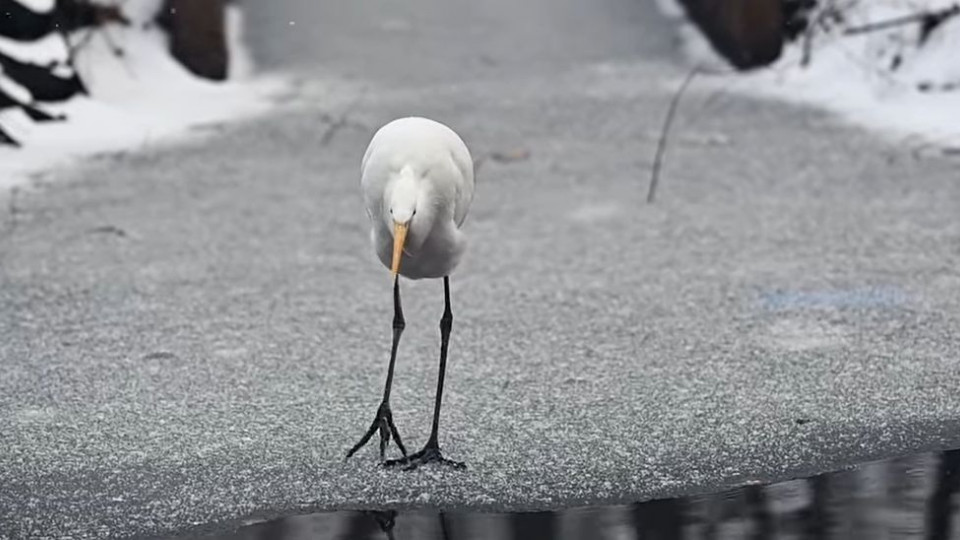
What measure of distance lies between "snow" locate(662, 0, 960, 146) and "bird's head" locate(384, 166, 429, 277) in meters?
3.79

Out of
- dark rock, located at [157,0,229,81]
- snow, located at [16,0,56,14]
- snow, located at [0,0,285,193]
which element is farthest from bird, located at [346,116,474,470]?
dark rock, located at [157,0,229,81]

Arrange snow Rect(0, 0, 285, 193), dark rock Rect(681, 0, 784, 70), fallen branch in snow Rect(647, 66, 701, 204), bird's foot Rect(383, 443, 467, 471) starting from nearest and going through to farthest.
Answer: bird's foot Rect(383, 443, 467, 471), fallen branch in snow Rect(647, 66, 701, 204), snow Rect(0, 0, 285, 193), dark rock Rect(681, 0, 784, 70)

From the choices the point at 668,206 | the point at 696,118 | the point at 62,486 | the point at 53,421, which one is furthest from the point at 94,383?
the point at 696,118

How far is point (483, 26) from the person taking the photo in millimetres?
9516

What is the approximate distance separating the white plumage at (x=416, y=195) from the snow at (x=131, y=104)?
3.08m

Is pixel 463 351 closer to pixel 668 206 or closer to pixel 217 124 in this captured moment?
pixel 668 206

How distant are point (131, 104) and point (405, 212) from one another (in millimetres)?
4502

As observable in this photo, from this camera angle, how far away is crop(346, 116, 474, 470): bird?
11.2 ft

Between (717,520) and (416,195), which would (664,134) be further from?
(717,520)

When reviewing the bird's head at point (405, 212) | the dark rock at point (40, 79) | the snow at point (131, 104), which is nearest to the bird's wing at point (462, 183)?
the bird's head at point (405, 212)

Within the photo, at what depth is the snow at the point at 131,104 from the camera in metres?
6.77

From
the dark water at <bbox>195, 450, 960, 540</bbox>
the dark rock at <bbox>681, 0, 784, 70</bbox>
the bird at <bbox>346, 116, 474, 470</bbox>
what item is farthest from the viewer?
the dark rock at <bbox>681, 0, 784, 70</bbox>

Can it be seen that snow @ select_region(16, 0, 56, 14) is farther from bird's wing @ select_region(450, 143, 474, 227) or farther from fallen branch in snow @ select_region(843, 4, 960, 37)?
bird's wing @ select_region(450, 143, 474, 227)

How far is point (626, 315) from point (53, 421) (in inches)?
67.1
